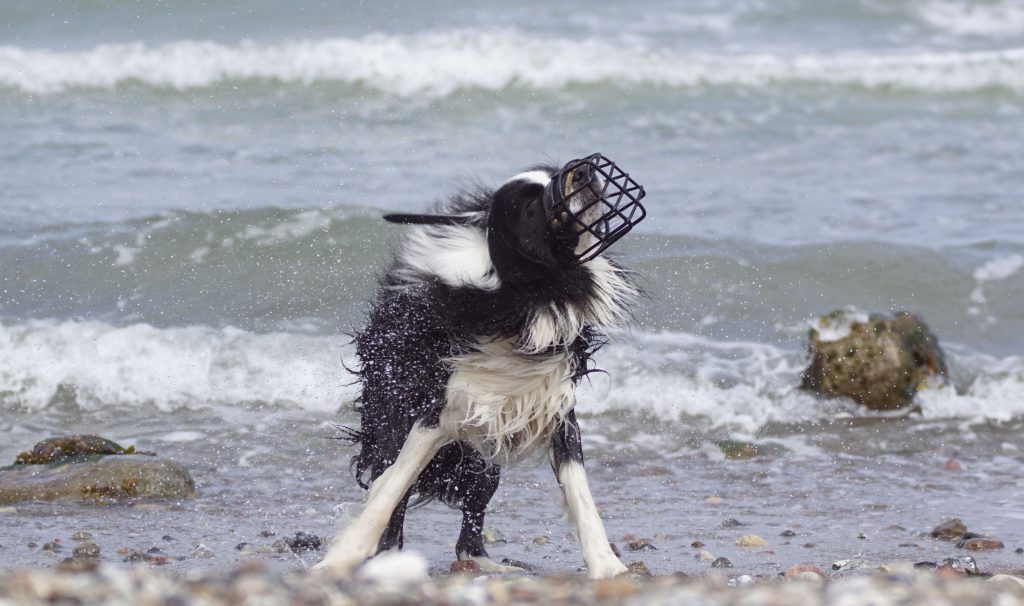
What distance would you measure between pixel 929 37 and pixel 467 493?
17.0 m

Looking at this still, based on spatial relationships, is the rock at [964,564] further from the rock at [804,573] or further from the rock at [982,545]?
the rock at [804,573]

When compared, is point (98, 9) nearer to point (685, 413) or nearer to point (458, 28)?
point (458, 28)

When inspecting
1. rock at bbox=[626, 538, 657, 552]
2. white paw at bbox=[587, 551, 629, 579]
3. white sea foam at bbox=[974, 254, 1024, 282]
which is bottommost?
rock at bbox=[626, 538, 657, 552]

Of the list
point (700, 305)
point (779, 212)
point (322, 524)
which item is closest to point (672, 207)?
point (779, 212)

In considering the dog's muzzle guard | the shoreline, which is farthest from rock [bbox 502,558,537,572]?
the shoreline

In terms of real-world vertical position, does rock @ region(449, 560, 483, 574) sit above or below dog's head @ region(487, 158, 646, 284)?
below

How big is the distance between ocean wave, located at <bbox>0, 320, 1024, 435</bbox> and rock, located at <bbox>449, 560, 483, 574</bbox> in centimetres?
248

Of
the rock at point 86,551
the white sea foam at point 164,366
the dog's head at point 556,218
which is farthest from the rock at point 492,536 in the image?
the white sea foam at point 164,366

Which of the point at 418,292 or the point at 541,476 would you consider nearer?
the point at 418,292

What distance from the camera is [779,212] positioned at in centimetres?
1103

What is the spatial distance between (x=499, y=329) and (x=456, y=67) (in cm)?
1213

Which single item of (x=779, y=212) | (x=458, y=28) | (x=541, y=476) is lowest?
(x=541, y=476)

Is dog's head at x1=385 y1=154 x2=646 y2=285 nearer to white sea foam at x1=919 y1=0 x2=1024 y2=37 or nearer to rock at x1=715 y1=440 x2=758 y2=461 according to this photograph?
rock at x1=715 y1=440 x2=758 y2=461

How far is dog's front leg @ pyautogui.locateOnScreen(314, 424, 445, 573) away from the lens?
4.22m
